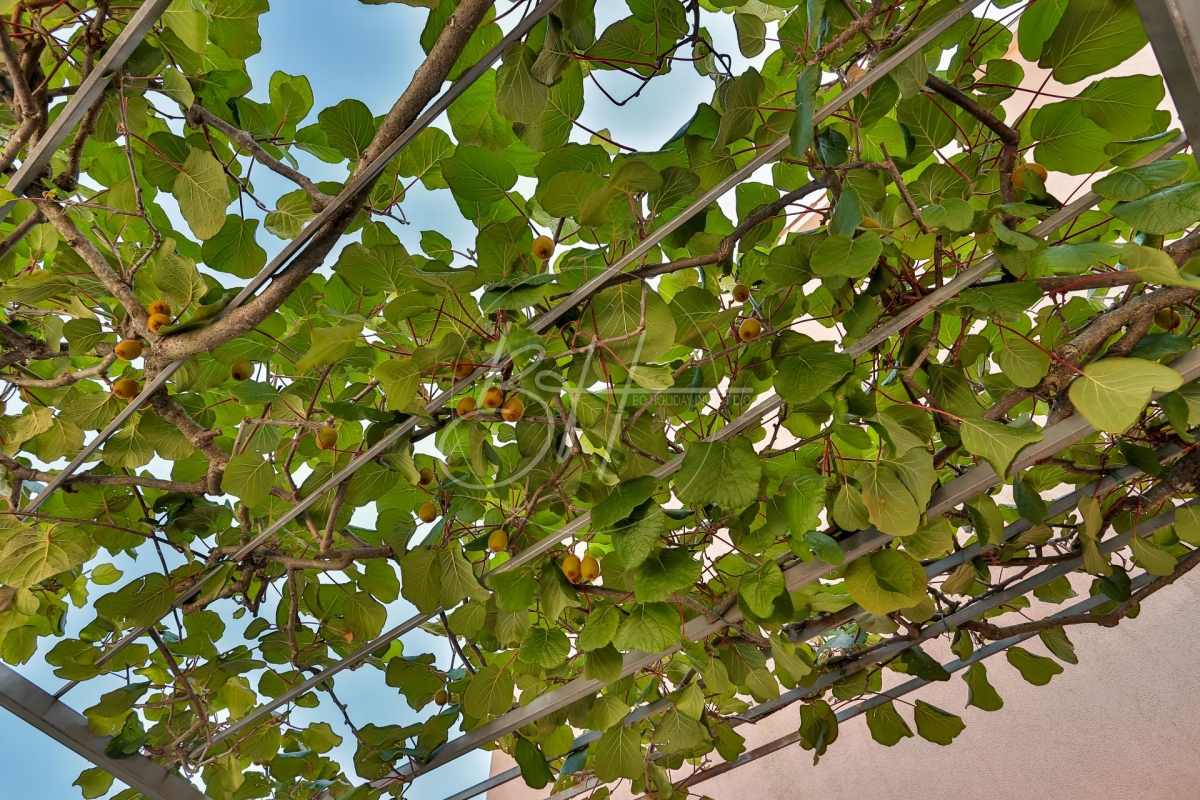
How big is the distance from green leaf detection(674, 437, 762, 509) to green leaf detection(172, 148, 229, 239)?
729 millimetres

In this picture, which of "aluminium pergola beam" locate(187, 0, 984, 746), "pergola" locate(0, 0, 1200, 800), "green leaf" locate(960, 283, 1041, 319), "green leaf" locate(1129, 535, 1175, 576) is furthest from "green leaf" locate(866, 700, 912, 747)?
"green leaf" locate(960, 283, 1041, 319)

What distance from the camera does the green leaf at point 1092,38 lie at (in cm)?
80

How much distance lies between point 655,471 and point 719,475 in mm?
167

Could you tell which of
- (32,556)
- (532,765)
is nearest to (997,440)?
(532,765)

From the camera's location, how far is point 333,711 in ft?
9.82

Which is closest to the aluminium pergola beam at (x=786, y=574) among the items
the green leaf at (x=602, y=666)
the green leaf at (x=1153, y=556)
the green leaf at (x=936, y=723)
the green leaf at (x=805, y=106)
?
the green leaf at (x=602, y=666)

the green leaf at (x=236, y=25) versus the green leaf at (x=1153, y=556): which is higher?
the green leaf at (x=236, y=25)

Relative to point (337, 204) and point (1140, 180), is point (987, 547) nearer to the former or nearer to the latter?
point (1140, 180)

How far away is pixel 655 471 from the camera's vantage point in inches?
47.4

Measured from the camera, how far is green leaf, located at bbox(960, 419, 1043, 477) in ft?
3.13

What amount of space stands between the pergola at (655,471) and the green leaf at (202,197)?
9 cm

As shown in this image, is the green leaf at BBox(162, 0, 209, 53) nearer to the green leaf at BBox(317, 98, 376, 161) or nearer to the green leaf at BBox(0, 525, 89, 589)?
the green leaf at BBox(317, 98, 376, 161)

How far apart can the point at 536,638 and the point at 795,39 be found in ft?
3.79

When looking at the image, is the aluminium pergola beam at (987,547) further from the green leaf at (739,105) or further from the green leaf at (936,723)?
the green leaf at (739,105)
